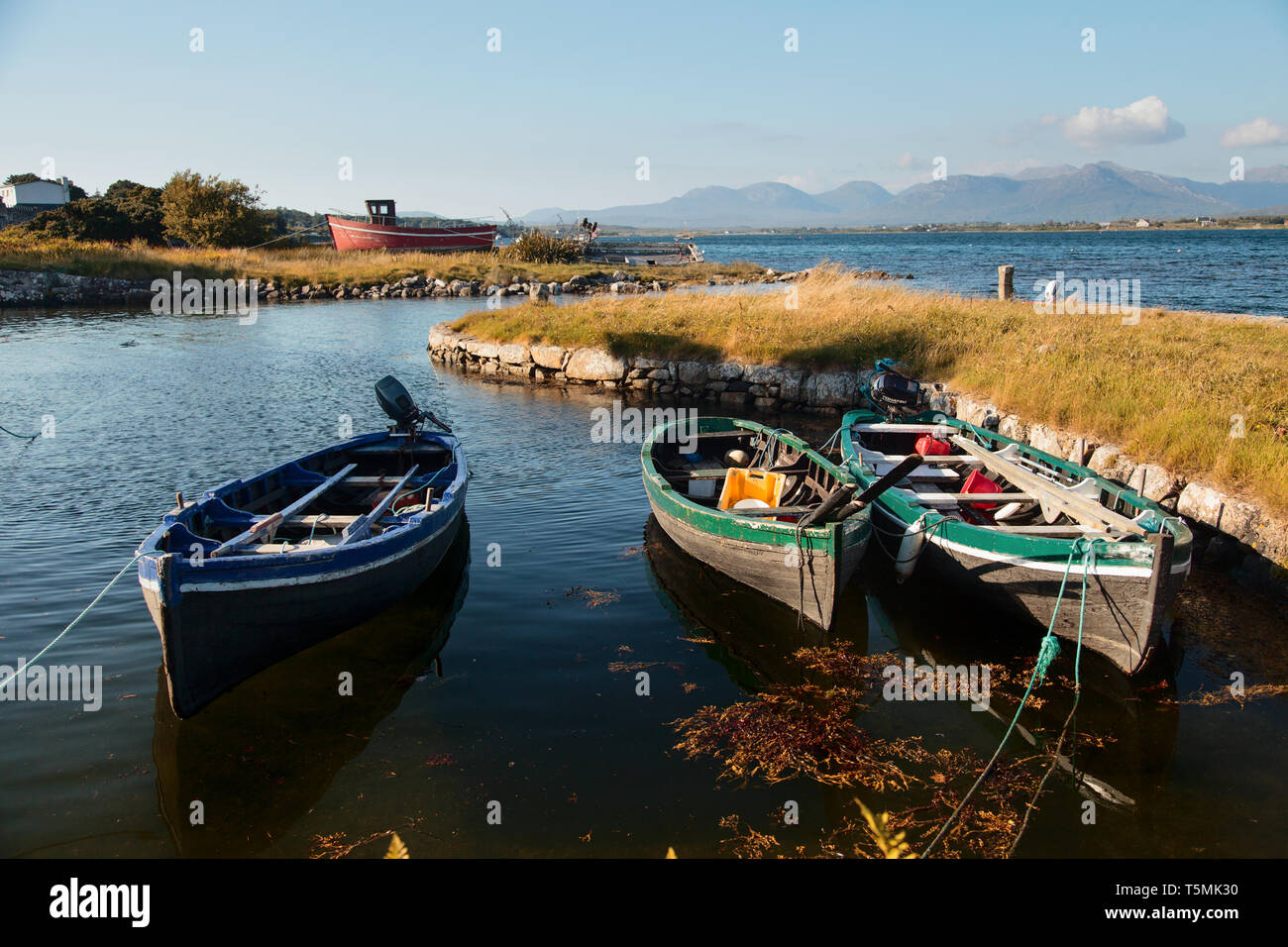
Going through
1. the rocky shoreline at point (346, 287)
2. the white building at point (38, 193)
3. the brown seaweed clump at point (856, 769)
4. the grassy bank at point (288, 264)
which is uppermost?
the white building at point (38, 193)

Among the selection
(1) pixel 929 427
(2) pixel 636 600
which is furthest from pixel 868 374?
(2) pixel 636 600

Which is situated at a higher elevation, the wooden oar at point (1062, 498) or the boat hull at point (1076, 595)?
the wooden oar at point (1062, 498)

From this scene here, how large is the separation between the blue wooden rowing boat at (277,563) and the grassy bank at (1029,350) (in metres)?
10.3

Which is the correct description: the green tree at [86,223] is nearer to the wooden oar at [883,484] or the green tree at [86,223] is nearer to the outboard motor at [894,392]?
the outboard motor at [894,392]

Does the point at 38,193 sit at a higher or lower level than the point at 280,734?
higher

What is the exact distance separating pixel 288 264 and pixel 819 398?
44193 millimetres

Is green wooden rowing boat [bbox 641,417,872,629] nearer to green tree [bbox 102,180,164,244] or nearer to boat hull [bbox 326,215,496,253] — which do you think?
boat hull [bbox 326,215,496,253]

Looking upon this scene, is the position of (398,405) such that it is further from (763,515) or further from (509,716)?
(509,716)

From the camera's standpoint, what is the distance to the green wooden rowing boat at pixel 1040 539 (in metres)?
7.14

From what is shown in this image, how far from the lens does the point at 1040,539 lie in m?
7.73

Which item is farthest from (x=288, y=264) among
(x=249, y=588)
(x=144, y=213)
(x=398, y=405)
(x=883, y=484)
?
(x=883, y=484)

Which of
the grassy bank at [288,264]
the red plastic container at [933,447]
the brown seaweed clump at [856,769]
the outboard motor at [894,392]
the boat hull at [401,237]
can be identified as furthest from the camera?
the boat hull at [401,237]

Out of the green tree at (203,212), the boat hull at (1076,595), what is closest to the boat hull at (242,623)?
the boat hull at (1076,595)
